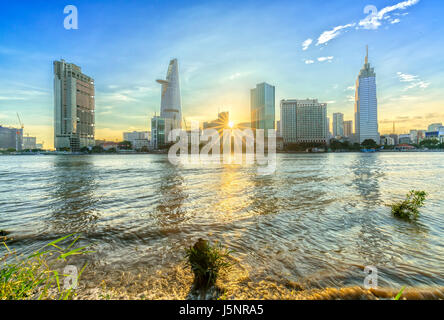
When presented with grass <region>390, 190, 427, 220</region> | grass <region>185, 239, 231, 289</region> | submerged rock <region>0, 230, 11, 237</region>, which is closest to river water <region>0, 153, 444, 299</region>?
submerged rock <region>0, 230, 11, 237</region>

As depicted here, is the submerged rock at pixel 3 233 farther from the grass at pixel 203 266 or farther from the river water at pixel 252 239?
the grass at pixel 203 266

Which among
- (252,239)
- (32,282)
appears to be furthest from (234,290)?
(32,282)

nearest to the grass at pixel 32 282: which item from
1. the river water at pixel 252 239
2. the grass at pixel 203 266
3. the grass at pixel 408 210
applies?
the river water at pixel 252 239

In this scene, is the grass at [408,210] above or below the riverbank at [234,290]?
above

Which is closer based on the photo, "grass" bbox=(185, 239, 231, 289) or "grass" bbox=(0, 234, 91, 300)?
"grass" bbox=(0, 234, 91, 300)

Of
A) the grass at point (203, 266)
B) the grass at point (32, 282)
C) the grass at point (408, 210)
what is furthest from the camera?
the grass at point (408, 210)

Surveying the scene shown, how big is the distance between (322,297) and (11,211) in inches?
628

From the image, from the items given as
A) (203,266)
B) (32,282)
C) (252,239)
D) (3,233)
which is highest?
(32,282)

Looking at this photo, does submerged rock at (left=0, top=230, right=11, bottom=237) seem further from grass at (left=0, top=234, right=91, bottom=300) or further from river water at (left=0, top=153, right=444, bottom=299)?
grass at (left=0, top=234, right=91, bottom=300)

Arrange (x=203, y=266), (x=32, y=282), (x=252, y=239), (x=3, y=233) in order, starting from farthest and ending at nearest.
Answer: (x=3, y=233) < (x=252, y=239) < (x=203, y=266) < (x=32, y=282)

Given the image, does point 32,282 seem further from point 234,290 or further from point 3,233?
point 3,233

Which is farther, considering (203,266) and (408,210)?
(408,210)

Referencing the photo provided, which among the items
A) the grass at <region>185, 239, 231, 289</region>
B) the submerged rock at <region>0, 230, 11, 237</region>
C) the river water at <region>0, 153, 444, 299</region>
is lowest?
the river water at <region>0, 153, 444, 299</region>
